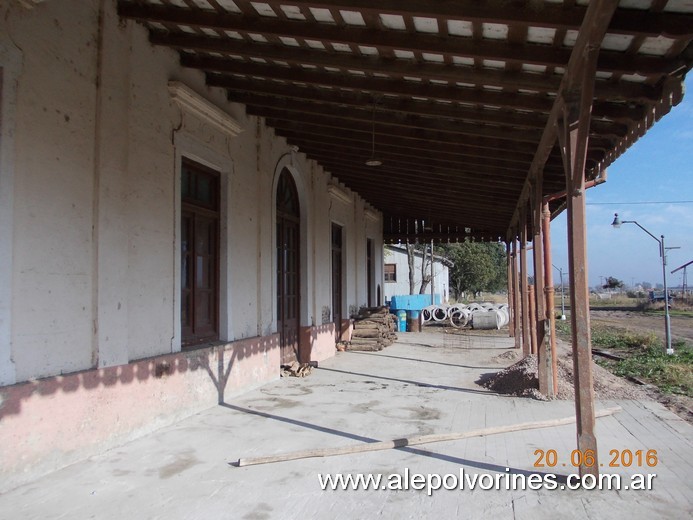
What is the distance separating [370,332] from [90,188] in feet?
31.3

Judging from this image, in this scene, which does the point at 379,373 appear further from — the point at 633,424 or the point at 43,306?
the point at 43,306

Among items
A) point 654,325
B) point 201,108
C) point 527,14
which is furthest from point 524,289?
point 654,325

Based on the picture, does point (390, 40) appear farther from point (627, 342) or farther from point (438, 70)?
A: point (627, 342)

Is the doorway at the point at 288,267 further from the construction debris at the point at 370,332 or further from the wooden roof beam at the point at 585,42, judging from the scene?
the wooden roof beam at the point at 585,42

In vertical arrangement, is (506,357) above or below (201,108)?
below

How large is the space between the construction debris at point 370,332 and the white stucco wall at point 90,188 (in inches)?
244

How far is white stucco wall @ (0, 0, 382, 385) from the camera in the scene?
3.78 metres

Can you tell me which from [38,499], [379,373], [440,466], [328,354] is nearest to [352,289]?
[328,354]

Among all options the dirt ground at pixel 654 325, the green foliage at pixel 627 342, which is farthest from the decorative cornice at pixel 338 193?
the dirt ground at pixel 654 325

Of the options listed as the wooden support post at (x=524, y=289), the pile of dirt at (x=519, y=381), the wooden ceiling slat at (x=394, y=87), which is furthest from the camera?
the wooden support post at (x=524, y=289)

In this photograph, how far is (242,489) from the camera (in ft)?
12.4

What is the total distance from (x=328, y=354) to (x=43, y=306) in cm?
777

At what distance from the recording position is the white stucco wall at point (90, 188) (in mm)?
3783

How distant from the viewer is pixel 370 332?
43.5ft
